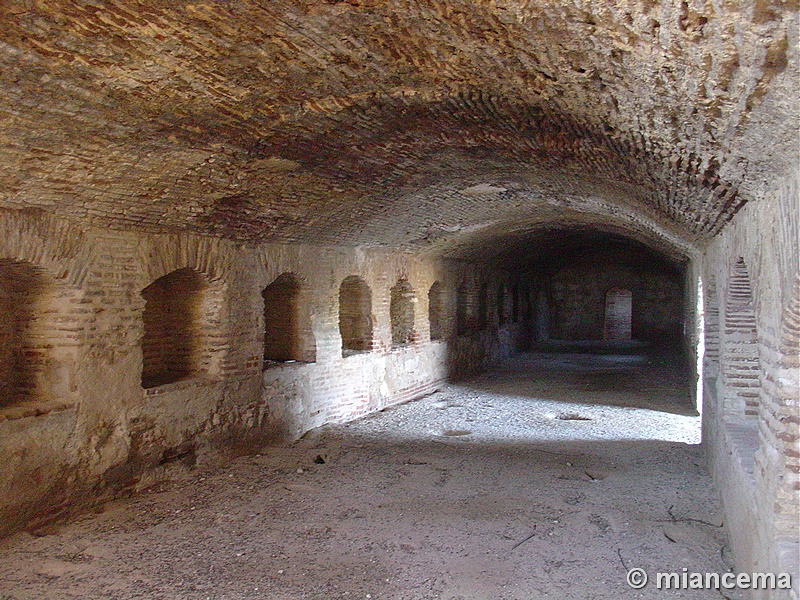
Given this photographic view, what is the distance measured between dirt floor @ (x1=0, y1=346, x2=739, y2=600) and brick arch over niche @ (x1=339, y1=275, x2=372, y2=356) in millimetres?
1930

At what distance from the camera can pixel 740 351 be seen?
5801 millimetres

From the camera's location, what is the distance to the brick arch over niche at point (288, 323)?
358 inches

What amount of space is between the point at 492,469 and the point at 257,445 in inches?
109

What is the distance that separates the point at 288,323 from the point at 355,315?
180 centimetres

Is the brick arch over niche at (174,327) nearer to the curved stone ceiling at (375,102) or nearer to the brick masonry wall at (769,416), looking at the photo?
the curved stone ceiling at (375,102)

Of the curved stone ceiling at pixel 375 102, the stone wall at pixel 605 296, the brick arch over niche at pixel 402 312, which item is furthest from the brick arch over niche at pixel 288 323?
the stone wall at pixel 605 296

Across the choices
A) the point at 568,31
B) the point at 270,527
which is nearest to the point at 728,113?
the point at 568,31

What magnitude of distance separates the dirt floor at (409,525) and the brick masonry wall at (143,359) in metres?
0.33

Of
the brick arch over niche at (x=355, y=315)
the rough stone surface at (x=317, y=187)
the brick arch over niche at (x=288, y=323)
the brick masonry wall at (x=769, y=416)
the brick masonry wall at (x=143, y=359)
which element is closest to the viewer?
the rough stone surface at (x=317, y=187)

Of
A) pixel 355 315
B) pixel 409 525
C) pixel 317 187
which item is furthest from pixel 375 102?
pixel 355 315

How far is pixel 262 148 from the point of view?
17.0 ft

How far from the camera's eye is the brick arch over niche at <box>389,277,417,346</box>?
1215cm

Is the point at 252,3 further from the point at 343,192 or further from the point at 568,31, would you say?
the point at 343,192

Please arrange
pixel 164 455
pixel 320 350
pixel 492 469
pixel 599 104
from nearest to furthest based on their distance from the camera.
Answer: pixel 599 104, pixel 164 455, pixel 492 469, pixel 320 350
